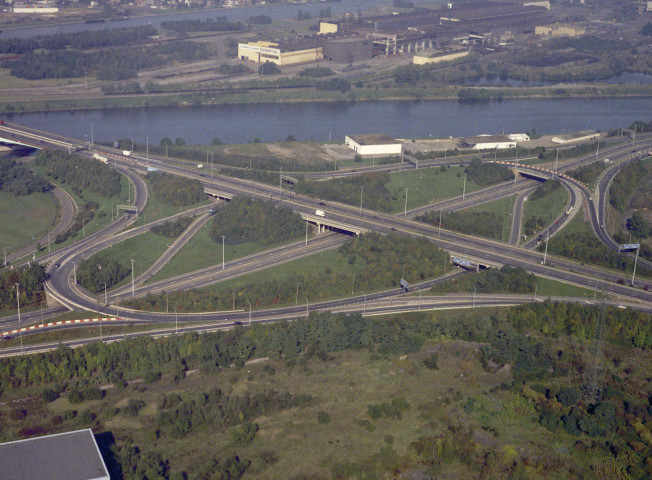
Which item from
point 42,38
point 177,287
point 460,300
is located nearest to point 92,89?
point 42,38

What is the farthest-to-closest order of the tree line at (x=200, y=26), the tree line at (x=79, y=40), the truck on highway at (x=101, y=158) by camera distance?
the tree line at (x=200, y=26) → the tree line at (x=79, y=40) → the truck on highway at (x=101, y=158)

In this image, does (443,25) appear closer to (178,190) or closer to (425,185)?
(425,185)

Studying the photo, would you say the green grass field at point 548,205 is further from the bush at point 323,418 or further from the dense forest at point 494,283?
the bush at point 323,418

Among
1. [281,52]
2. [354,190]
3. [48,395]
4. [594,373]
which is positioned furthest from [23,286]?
[281,52]

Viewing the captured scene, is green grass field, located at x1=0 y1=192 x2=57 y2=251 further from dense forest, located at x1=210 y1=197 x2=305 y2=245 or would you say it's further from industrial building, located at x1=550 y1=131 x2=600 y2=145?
industrial building, located at x1=550 y1=131 x2=600 y2=145

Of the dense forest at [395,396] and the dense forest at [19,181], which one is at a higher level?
the dense forest at [19,181]

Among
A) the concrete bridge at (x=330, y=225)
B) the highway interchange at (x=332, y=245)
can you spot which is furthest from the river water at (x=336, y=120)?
the concrete bridge at (x=330, y=225)
